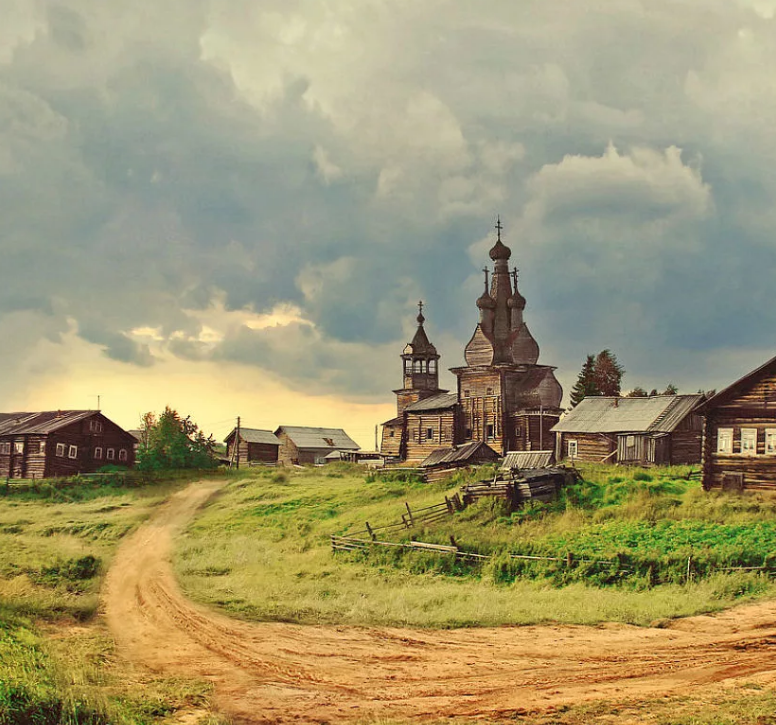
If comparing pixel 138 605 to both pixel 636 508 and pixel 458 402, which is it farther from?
pixel 458 402

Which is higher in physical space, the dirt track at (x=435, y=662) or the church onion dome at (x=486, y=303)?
the church onion dome at (x=486, y=303)

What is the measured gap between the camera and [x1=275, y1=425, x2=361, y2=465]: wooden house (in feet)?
259

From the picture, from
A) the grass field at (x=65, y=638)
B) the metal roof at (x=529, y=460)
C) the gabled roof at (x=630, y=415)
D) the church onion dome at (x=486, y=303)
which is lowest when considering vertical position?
the grass field at (x=65, y=638)

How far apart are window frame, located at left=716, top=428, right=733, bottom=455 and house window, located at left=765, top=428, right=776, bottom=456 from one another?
1471 mm

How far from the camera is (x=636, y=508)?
3138cm

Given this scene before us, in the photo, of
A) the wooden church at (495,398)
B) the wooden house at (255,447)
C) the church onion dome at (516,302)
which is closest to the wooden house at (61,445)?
the wooden house at (255,447)

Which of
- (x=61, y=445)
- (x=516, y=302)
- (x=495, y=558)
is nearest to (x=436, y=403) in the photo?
(x=516, y=302)

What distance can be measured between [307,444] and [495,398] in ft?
80.8

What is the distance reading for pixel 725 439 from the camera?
35.7m

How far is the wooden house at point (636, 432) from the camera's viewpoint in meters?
46.1

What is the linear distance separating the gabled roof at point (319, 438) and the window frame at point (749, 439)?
50.3 metres

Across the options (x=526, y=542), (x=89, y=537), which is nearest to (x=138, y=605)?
(x=526, y=542)

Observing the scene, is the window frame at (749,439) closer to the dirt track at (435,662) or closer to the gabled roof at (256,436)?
the dirt track at (435,662)

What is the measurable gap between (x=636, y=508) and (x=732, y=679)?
701 inches
